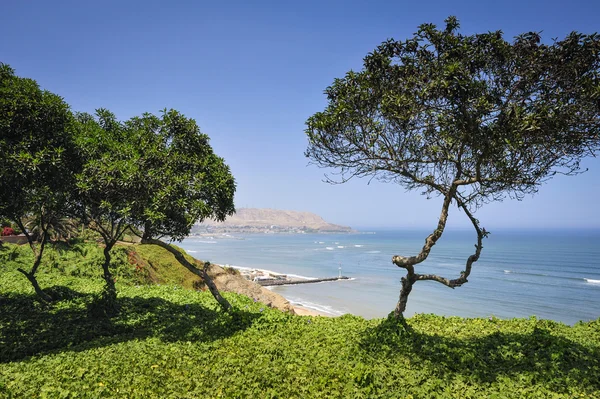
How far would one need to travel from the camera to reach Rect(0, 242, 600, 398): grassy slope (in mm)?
6660

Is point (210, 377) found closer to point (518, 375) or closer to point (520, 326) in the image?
point (518, 375)

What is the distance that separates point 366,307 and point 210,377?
33.5 m

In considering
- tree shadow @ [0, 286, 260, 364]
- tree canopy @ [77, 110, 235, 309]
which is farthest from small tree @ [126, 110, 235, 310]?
tree shadow @ [0, 286, 260, 364]

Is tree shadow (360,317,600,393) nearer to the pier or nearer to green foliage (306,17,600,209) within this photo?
green foliage (306,17,600,209)

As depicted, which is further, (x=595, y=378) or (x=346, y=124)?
(x=346, y=124)

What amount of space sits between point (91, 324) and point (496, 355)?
11217 mm

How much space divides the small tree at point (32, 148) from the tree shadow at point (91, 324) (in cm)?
343

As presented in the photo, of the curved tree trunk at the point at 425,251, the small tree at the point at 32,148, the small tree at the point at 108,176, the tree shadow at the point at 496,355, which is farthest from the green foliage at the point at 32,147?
the curved tree trunk at the point at 425,251

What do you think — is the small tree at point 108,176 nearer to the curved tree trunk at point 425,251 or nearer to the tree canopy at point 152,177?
the tree canopy at point 152,177

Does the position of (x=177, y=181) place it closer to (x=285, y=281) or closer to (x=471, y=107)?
(x=471, y=107)

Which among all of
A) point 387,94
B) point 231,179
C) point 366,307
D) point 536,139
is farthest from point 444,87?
point 366,307

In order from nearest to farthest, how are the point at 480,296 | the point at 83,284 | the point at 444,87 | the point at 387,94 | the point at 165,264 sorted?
the point at 444,87 → the point at 387,94 → the point at 83,284 → the point at 165,264 → the point at 480,296

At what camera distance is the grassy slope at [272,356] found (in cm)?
666

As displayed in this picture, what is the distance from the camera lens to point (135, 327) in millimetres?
10969
